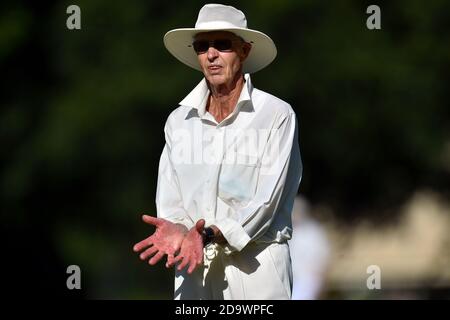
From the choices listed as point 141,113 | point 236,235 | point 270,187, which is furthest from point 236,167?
point 141,113

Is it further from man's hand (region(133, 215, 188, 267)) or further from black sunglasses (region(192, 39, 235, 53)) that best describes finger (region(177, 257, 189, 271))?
black sunglasses (region(192, 39, 235, 53))

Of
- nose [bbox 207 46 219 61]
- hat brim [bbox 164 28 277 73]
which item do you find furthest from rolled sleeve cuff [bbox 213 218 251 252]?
hat brim [bbox 164 28 277 73]

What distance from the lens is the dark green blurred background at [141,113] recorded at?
20438 mm

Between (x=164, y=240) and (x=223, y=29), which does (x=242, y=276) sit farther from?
(x=223, y=29)

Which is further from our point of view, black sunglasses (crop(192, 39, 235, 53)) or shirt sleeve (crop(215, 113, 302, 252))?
black sunglasses (crop(192, 39, 235, 53))

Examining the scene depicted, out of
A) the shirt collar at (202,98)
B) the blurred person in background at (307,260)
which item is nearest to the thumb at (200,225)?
the shirt collar at (202,98)

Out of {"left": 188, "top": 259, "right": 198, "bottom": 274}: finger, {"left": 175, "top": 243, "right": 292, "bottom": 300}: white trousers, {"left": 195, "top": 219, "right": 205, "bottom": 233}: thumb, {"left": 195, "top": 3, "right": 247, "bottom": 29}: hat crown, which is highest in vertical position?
{"left": 195, "top": 3, "right": 247, "bottom": 29}: hat crown

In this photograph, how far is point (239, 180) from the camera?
7.82 m

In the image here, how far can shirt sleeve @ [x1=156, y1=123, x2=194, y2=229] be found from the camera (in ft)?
25.9

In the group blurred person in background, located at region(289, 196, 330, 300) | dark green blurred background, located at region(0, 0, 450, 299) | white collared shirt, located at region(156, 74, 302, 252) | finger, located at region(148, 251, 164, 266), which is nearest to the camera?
finger, located at region(148, 251, 164, 266)

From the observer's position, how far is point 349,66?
20234 millimetres

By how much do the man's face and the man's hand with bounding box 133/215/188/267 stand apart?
0.85 metres
